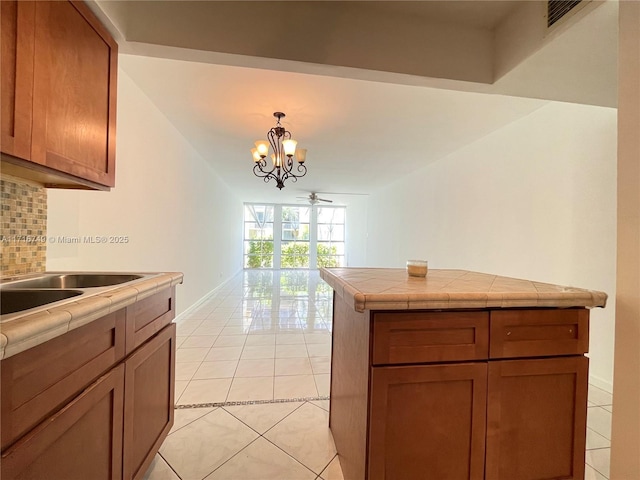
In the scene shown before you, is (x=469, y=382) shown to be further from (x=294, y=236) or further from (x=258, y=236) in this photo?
(x=258, y=236)

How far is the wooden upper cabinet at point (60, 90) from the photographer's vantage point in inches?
38.5

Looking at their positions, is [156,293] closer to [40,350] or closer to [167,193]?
[40,350]

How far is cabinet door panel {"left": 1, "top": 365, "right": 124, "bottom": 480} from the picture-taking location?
2.23 feet

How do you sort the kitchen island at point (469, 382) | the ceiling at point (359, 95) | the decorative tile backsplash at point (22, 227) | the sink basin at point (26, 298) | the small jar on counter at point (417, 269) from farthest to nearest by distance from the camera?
the ceiling at point (359, 95) → the small jar on counter at point (417, 269) → the decorative tile backsplash at point (22, 227) → the sink basin at point (26, 298) → the kitchen island at point (469, 382)

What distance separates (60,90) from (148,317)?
3.37ft

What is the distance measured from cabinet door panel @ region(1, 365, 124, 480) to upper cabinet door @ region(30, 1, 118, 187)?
90 cm

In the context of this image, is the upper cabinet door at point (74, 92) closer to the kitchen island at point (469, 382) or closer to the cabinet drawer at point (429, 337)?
the kitchen island at point (469, 382)

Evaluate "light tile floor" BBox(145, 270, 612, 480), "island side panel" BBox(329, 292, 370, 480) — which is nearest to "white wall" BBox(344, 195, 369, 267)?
"light tile floor" BBox(145, 270, 612, 480)

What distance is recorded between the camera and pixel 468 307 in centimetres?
106

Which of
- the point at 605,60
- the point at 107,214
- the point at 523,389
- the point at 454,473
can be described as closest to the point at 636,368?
the point at 523,389

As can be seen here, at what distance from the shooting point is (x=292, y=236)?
10.8 metres

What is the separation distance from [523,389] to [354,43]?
1.98m

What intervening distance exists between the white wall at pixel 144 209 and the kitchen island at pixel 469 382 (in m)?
1.93

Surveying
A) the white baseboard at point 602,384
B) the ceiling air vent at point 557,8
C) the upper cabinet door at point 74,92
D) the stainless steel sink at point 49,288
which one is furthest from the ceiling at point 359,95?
the white baseboard at point 602,384
